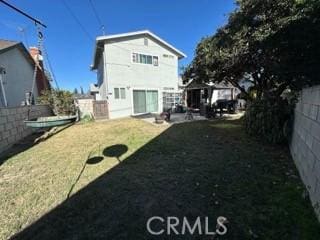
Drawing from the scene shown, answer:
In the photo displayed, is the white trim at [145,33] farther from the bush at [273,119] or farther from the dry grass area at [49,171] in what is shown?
the bush at [273,119]

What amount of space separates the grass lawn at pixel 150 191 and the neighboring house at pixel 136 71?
26.0 ft

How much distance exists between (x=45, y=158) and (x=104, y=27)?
11352mm

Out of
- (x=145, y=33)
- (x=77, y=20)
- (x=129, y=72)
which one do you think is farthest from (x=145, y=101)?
(x=77, y=20)

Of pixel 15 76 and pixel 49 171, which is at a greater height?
pixel 15 76

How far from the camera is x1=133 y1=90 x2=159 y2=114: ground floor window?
14.7m

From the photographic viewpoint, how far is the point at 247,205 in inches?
116

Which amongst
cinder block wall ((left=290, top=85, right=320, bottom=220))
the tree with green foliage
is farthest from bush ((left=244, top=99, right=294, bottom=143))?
cinder block wall ((left=290, top=85, right=320, bottom=220))

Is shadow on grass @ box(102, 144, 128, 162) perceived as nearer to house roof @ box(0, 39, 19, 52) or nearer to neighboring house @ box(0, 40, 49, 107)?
neighboring house @ box(0, 40, 49, 107)

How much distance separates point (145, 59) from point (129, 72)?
187cm

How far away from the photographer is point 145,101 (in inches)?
604

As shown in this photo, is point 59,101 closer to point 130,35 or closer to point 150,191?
point 130,35

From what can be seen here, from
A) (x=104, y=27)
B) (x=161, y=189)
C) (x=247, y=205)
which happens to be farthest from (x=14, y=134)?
(x=104, y=27)

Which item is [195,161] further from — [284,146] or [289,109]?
[289,109]

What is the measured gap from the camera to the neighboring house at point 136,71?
43.8 feet
